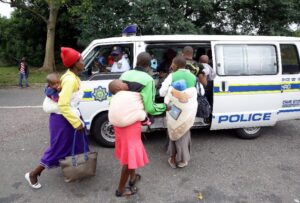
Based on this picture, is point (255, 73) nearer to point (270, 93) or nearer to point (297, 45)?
point (270, 93)

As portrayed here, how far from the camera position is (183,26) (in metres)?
14.0

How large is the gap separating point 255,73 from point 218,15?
37.7 ft

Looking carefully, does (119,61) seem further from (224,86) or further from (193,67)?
(224,86)

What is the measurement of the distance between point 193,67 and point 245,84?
3.90 feet

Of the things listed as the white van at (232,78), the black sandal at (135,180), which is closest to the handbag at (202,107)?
the white van at (232,78)

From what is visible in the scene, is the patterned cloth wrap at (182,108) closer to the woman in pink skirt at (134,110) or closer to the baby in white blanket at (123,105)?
the woman in pink skirt at (134,110)

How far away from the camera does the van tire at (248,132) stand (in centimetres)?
595

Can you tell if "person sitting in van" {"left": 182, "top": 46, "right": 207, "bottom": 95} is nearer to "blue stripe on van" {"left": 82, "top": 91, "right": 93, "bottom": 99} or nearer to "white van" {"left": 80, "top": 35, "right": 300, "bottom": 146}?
"white van" {"left": 80, "top": 35, "right": 300, "bottom": 146}

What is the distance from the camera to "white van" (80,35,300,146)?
525 cm

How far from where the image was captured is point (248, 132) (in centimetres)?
598

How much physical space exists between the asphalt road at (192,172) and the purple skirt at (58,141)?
434mm

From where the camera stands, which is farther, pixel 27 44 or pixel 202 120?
pixel 27 44

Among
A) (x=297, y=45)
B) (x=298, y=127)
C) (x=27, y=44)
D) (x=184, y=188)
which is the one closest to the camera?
(x=184, y=188)

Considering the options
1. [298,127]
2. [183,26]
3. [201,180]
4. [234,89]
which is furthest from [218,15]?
[201,180]
